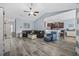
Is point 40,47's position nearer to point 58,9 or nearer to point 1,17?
point 58,9

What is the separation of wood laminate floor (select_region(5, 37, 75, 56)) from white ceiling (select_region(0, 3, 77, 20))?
19.7 inches

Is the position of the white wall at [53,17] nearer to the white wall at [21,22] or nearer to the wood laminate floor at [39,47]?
the white wall at [21,22]

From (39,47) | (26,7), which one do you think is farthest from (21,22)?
(39,47)

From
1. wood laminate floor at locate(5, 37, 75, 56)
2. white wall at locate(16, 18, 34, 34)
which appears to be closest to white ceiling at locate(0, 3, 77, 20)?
white wall at locate(16, 18, 34, 34)

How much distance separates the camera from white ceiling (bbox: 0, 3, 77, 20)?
2.04 metres

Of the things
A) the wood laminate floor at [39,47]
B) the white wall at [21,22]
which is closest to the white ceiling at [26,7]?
the white wall at [21,22]

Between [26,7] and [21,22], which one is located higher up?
[26,7]

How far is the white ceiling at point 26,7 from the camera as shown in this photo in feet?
6.70

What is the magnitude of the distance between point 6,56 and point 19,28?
25.9 inches

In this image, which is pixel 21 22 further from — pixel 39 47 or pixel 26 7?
pixel 39 47

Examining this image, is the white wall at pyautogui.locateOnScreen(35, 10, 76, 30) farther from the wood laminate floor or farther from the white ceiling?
the wood laminate floor

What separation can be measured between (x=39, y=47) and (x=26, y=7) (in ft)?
2.82

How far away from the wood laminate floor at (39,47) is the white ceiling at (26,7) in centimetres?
50

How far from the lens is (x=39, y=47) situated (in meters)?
2.12
